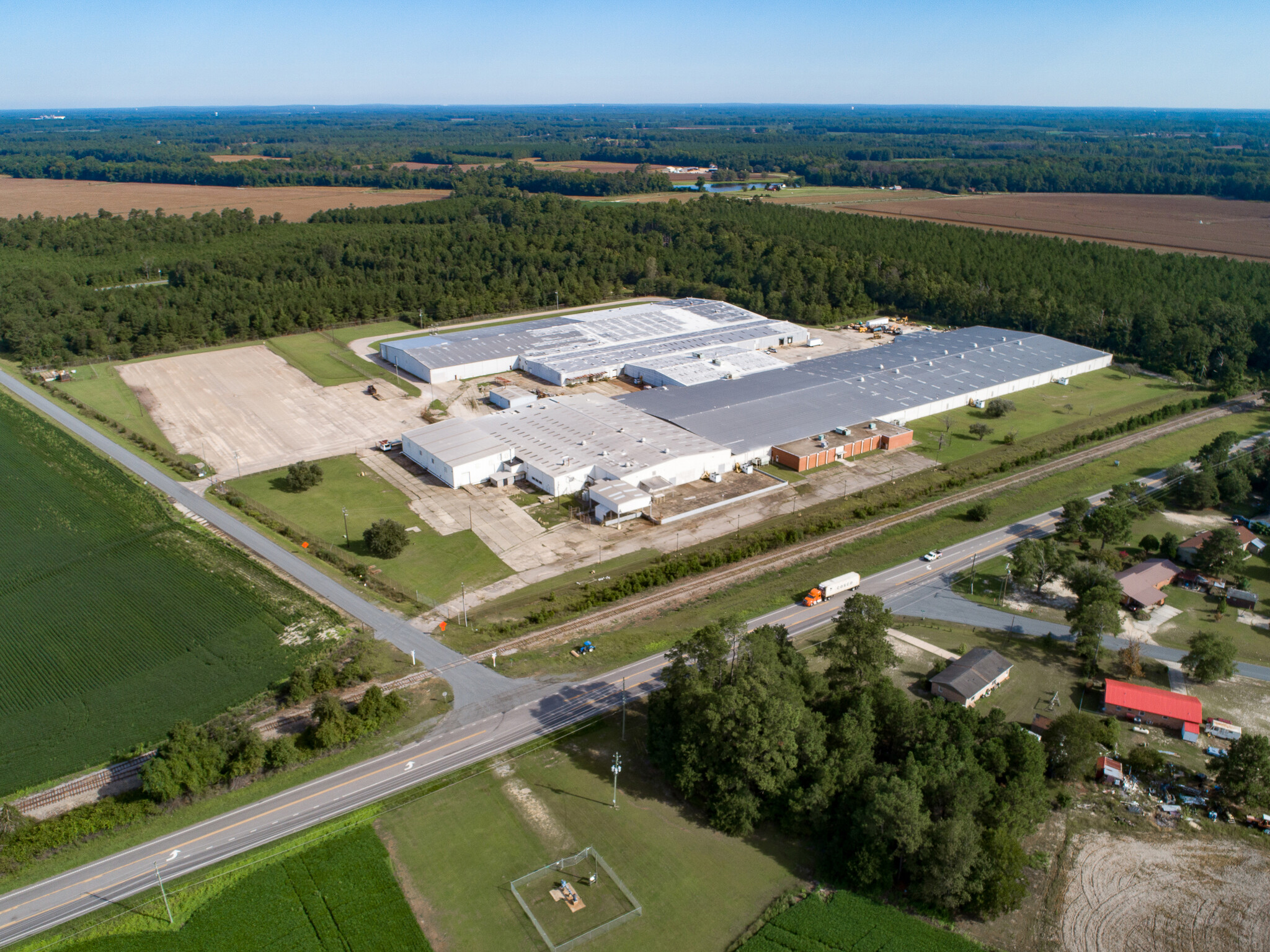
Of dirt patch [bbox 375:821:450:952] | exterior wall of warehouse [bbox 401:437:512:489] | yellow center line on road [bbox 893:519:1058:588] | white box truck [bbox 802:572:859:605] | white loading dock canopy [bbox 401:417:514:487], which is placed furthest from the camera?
white loading dock canopy [bbox 401:417:514:487]

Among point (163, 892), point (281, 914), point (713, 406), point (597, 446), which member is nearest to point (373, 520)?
point (597, 446)

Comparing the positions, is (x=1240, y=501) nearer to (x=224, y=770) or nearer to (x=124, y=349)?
(x=224, y=770)

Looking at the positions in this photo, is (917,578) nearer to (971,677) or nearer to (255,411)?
(971,677)

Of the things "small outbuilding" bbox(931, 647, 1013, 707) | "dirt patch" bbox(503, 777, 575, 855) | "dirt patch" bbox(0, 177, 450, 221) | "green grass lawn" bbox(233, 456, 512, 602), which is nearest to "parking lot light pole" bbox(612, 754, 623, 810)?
"dirt patch" bbox(503, 777, 575, 855)

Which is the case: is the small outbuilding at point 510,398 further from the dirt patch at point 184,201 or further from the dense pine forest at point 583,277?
the dirt patch at point 184,201

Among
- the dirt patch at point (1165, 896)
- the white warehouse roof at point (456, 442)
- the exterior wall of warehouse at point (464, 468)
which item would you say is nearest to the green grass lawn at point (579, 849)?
the dirt patch at point (1165, 896)

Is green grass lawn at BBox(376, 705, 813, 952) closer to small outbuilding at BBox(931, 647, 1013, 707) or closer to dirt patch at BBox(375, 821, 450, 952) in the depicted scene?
dirt patch at BBox(375, 821, 450, 952)
